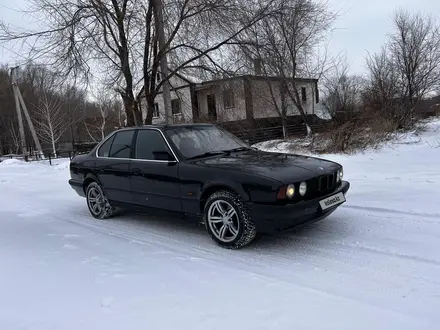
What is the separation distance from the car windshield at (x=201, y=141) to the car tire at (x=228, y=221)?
84 centimetres

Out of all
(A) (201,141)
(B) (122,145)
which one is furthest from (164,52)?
(A) (201,141)

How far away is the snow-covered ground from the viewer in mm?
2854

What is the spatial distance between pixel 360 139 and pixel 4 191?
1091 centimetres

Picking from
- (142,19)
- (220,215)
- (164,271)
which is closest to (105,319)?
(164,271)

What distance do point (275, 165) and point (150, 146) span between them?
1.94 metres

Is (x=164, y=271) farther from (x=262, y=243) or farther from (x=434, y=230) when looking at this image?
(x=434, y=230)

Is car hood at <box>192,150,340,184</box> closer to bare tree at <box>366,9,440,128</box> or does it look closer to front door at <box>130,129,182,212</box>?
front door at <box>130,129,182,212</box>

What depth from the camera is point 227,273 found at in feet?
12.1

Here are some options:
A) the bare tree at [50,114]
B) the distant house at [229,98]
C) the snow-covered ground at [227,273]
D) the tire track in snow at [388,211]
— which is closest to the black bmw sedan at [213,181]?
the snow-covered ground at [227,273]

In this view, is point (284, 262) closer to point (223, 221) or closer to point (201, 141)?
point (223, 221)

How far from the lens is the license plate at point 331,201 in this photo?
424 centimetres

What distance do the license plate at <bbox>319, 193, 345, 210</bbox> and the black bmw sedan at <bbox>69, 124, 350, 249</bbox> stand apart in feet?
0.04

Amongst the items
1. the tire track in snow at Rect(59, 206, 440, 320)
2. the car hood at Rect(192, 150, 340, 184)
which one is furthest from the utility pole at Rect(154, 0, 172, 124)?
the tire track in snow at Rect(59, 206, 440, 320)

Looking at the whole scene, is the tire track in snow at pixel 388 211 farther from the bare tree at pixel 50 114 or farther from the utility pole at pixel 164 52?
the bare tree at pixel 50 114
